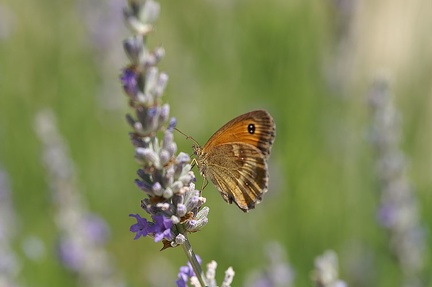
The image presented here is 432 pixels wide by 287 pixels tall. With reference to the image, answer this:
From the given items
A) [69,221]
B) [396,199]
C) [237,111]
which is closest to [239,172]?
[396,199]

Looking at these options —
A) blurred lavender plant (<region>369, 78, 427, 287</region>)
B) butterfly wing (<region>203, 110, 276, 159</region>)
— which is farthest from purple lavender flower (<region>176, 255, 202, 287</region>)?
blurred lavender plant (<region>369, 78, 427, 287</region>)

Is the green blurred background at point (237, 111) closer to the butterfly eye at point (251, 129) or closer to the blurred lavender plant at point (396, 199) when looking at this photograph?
the blurred lavender plant at point (396, 199)

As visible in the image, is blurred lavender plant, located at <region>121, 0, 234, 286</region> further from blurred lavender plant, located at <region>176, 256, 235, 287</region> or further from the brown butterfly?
the brown butterfly

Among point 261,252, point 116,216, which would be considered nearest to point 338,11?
point 261,252

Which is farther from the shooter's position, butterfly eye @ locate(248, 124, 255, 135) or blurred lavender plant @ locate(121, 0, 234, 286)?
butterfly eye @ locate(248, 124, 255, 135)

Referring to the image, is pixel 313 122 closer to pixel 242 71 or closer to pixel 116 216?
pixel 242 71

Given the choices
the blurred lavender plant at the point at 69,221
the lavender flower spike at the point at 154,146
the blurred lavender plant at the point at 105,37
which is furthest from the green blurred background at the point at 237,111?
the lavender flower spike at the point at 154,146
